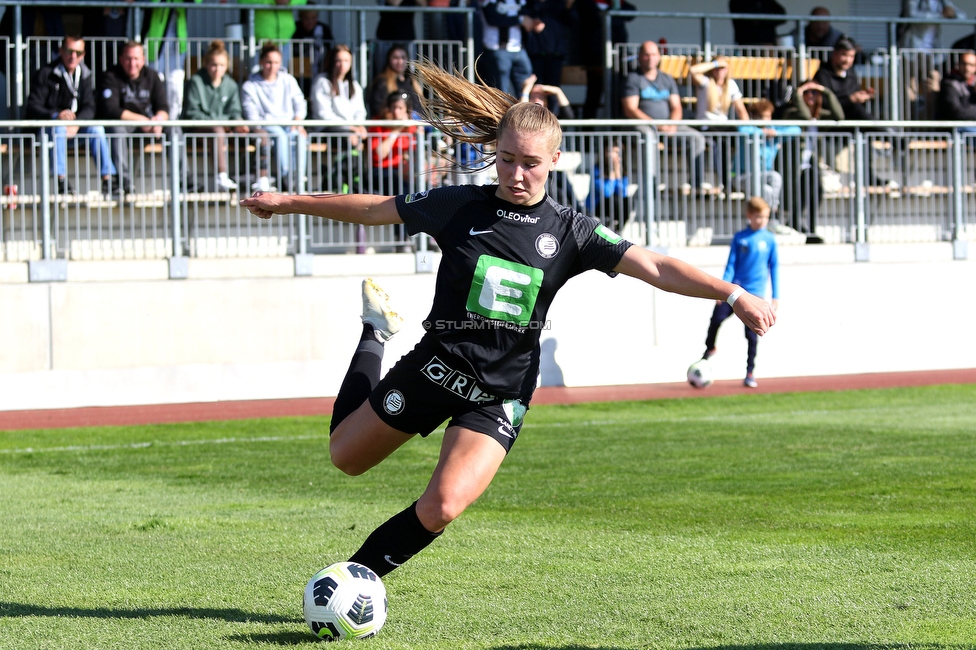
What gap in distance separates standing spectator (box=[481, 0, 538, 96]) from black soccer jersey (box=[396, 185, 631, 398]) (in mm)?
12354

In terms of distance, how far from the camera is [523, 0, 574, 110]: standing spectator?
18.0 meters

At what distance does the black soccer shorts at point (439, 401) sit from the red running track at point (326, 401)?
843cm

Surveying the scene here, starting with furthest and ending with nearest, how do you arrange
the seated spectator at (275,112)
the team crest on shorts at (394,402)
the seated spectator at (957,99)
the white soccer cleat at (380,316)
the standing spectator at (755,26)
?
the standing spectator at (755,26), the seated spectator at (957,99), the seated spectator at (275,112), the white soccer cleat at (380,316), the team crest on shorts at (394,402)

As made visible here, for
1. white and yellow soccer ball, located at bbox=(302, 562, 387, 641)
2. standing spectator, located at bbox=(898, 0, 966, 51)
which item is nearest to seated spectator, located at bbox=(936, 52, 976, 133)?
standing spectator, located at bbox=(898, 0, 966, 51)

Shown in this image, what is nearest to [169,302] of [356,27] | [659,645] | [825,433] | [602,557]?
[356,27]

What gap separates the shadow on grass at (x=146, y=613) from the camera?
4996 mm

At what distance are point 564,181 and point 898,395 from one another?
187 inches

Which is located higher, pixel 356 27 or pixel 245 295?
pixel 356 27

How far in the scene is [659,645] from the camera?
4.54 meters

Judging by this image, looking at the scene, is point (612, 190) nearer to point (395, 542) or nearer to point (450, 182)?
point (450, 182)

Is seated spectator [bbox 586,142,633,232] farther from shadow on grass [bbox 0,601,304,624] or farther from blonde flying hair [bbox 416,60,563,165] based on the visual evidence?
shadow on grass [bbox 0,601,304,624]

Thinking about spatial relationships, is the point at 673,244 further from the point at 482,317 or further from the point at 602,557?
the point at 482,317

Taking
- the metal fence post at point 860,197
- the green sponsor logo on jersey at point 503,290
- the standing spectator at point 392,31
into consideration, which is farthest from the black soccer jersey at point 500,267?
the standing spectator at point 392,31

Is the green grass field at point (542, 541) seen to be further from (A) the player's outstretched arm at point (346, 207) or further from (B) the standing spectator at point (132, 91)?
(B) the standing spectator at point (132, 91)
